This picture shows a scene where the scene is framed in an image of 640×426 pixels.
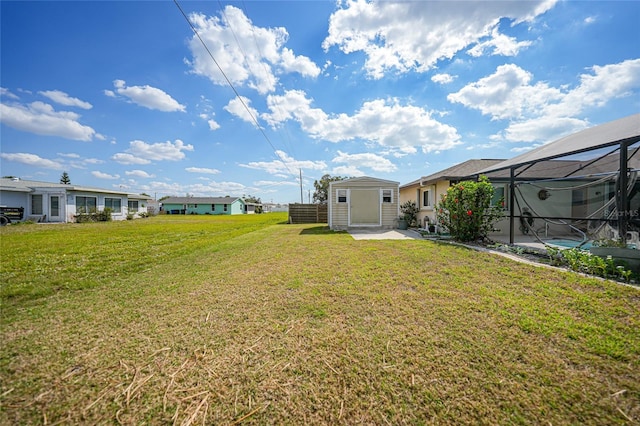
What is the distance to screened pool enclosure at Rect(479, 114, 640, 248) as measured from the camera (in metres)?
4.36

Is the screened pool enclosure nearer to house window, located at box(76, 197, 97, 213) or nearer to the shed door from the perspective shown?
the shed door

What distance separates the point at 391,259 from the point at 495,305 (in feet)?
7.82

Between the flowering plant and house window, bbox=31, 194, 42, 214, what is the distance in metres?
26.6

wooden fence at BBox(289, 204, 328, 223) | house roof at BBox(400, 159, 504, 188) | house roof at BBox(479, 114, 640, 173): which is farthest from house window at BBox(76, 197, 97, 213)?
house roof at BBox(479, 114, 640, 173)

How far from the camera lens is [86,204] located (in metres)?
18.4

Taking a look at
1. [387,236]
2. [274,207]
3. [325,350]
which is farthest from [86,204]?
[274,207]

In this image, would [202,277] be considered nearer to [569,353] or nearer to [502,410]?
[502,410]

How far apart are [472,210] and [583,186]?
3350 mm

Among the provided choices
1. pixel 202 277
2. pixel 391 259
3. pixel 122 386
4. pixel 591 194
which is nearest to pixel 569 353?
pixel 391 259

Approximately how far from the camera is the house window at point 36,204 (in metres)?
16.8

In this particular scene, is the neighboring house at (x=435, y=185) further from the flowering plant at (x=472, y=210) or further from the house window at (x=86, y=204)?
the house window at (x=86, y=204)

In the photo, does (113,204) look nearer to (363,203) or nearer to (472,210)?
(363,203)

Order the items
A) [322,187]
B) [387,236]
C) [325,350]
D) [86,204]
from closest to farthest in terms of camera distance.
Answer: [325,350], [387,236], [86,204], [322,187]

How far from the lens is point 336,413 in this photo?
4.90 feet
